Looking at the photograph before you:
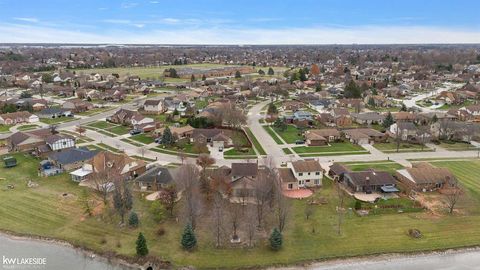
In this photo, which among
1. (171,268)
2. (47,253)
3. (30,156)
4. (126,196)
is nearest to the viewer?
(171,268)

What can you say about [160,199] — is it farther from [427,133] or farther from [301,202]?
[427,133]

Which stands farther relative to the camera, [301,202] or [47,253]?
[301,202]

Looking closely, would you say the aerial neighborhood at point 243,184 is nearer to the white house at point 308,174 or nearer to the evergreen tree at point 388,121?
the white house at point 308,174

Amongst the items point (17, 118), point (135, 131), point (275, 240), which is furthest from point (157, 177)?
point (17, 118)

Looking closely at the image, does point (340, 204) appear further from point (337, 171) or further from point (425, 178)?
point (425, 178)

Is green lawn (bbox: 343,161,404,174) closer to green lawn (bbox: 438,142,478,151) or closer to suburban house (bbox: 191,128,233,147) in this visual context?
green lawn (bbox: 438,142,478,151)

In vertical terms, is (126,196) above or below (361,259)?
above

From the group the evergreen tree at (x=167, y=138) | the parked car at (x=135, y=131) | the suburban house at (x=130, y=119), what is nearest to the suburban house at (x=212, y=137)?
the evergreen tree at (x=167, y=138)

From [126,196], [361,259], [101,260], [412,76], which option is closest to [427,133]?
[361,259]
